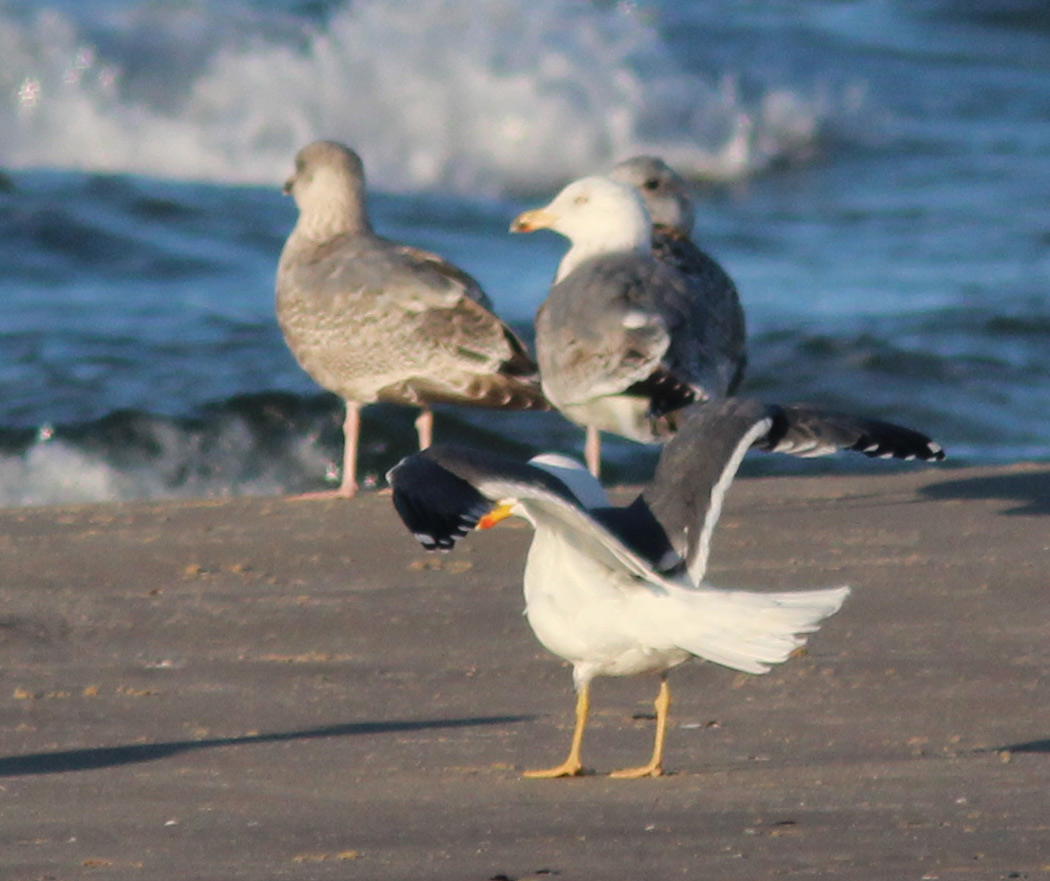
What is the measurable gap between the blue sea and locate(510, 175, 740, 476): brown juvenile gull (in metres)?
2.89

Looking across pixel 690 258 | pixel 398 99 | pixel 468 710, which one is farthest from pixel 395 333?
pixel 398 99

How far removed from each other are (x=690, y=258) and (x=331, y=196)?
1750 millimetres

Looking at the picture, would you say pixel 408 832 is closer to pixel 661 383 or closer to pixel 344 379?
pixel 661 383

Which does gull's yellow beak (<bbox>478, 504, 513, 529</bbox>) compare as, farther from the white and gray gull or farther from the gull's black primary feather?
the gull's black primary feather

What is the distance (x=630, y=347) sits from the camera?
7266 millimetres

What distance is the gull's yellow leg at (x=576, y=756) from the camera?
438 cm

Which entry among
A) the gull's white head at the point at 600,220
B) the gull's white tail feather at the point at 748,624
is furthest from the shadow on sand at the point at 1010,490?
the gull's white tail feather at the point at 748,624

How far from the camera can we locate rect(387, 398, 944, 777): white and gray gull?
4141 millimetres

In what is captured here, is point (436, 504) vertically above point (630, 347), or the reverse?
point (436, 504)

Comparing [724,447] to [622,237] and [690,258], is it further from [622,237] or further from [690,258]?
[690,258]

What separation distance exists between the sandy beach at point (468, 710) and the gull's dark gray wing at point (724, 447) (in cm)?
52

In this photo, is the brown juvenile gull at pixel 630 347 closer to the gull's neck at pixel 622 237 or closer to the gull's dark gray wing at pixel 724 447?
the gull's neck at pixel 622 237

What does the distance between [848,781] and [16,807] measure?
1.67m

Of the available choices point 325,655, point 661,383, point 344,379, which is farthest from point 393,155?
point 325,655
